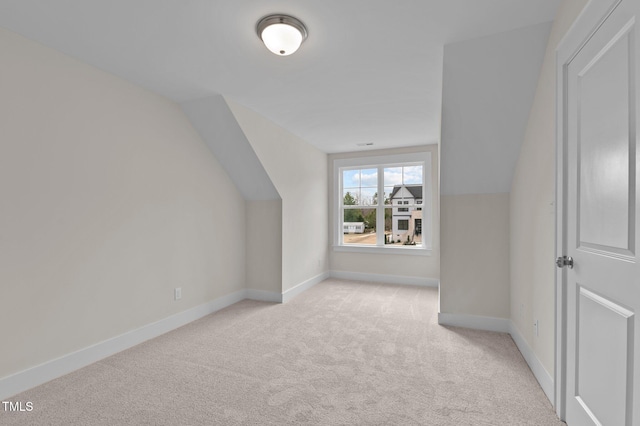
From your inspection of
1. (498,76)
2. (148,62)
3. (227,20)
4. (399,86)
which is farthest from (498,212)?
(148,62)

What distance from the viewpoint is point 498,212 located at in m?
3.12

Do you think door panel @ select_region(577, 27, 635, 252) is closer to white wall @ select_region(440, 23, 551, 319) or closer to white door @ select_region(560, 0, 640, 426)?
white door @ select_region(560, 0, 640, 426)

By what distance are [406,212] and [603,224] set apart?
12.6ft

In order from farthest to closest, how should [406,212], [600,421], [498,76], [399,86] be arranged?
[406,212] < [399,86] < [498,76] < [600,421]

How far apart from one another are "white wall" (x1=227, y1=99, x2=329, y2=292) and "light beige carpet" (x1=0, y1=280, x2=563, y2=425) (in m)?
1.27

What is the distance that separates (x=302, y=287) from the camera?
455cm

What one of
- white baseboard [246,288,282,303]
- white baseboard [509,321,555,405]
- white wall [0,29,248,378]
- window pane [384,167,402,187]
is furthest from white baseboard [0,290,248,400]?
window pane [384,167,402,187]

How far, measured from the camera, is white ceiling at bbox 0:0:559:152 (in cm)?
172

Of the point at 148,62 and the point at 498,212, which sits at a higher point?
the point at 148,62

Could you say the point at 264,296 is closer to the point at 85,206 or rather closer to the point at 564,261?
the point at 85,206

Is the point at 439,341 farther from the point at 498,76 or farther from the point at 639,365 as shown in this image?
the point at 498,76

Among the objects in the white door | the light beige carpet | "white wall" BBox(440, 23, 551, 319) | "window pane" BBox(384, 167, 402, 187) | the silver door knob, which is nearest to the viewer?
the white door

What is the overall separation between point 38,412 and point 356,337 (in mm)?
2367

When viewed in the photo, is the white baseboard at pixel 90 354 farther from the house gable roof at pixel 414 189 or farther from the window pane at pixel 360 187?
the house gable roof at pixel 414 189
